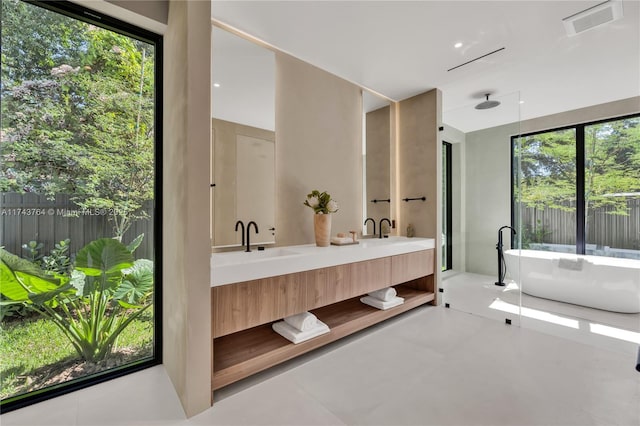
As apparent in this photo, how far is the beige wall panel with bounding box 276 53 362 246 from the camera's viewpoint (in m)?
2.69

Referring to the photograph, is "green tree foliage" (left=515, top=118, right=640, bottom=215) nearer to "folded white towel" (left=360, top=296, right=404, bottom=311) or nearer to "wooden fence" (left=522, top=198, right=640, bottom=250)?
"wooden fence" (left=522, top=198, right=640, bottom=250)

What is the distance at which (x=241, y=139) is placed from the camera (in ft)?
7.94

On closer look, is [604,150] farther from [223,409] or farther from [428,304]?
[223,409]

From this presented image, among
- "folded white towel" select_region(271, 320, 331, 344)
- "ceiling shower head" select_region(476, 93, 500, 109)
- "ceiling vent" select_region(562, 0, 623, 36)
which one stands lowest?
"folded white towel" select_region(271, 320, 331, 344)

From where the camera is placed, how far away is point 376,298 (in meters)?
3.00

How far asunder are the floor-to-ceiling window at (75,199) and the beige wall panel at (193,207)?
60 centimetres

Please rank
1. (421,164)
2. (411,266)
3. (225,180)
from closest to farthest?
(225,180), (411,266), (421,164)

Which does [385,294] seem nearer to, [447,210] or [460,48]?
[447,210]

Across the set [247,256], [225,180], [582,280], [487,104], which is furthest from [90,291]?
[582,280]

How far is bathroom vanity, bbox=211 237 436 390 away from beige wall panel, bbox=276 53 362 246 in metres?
0.38

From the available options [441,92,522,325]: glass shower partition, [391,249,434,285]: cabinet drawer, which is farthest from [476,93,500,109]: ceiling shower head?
[391,249,434,285]: cabinet drawer

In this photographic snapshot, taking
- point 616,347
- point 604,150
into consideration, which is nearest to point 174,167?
point 616,347

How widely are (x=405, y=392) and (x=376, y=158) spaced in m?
2.56

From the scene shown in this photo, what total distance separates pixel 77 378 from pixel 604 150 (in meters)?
6.40
